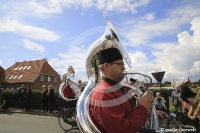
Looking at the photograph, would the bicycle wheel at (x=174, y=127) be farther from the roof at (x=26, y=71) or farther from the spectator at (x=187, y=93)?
the roof at (x=26, y=71)

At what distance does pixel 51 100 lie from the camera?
461 inches

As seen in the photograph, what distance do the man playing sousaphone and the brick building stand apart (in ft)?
117

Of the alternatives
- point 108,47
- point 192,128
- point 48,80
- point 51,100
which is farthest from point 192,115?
point 48,80

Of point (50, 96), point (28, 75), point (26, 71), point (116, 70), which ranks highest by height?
point (26, 71)

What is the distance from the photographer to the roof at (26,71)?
121 ft

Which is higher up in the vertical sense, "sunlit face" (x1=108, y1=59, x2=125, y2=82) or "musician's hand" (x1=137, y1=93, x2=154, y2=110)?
"sunlit face" (x1=108, y1=59, x2=125, y2=82)

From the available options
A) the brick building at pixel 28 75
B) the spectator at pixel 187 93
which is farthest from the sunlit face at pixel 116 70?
the brick building at pixel 28 75

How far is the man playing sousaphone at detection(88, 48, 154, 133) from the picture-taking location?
1523 mm

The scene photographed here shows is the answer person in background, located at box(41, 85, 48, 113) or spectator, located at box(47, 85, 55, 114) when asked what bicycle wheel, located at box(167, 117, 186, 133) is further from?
person in background, located at box(41, 85, 48, 113)

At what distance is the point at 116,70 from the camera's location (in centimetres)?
181

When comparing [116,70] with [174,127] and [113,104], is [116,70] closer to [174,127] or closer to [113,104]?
[113,104]

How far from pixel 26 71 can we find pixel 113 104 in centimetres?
3966

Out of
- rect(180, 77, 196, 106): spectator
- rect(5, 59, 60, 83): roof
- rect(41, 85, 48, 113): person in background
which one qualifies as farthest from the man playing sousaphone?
rect(5, 59, 60, 83): roof

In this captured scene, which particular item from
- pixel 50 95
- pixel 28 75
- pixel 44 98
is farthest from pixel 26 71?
pixel 50 95
